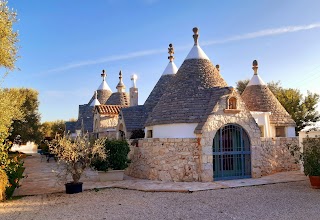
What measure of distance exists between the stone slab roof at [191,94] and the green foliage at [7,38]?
22.7 ft

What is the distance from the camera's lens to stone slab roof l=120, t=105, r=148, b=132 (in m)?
18.3

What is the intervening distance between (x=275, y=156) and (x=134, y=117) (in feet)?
29.5

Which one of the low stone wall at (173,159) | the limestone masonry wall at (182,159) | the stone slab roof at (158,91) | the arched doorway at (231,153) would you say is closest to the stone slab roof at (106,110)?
the stone slab roof at (158,91)

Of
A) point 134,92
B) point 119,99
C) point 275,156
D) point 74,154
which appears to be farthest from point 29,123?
point 275,156

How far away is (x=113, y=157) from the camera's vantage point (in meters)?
12.9

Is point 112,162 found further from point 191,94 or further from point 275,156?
point 275,156

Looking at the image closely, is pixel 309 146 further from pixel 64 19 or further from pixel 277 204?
pixel 64 19

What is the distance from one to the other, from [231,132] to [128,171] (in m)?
5.88

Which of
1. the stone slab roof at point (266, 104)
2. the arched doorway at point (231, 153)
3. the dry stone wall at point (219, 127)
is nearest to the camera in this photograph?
the dry stone wall at point (219, 127)

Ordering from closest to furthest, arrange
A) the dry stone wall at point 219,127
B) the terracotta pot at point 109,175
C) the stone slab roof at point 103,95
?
the dry stone wall at point 219,127, the terracotta pot at point 109,175, the stone slab roof at point 103,95

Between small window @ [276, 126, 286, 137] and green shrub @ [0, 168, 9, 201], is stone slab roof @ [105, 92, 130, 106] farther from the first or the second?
green shrub @ [0, 168, 9, 201]

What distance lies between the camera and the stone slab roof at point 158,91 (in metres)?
19.2

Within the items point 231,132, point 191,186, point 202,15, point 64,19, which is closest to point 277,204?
point 191,186

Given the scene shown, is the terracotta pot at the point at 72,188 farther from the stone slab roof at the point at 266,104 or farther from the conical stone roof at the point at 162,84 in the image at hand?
the stone slab roof at the point at 266,104
